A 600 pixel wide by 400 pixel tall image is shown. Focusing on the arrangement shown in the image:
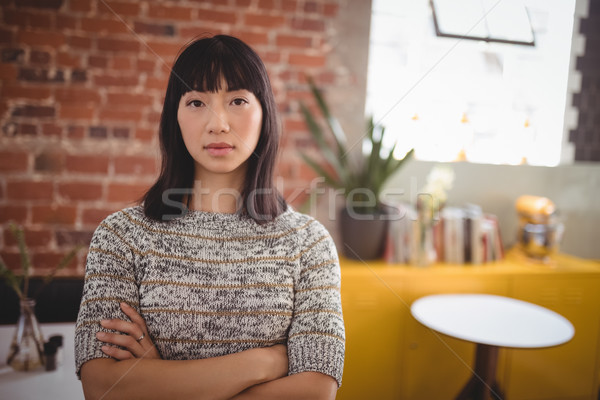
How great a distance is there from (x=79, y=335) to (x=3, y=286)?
1.08m

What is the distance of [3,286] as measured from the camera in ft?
5.60

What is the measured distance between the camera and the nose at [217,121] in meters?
0.98

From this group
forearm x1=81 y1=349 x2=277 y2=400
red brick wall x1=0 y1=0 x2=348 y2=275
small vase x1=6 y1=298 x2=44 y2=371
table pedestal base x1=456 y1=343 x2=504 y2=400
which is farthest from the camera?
red brick wall x1=0 y1=0 x2=348 y2=275

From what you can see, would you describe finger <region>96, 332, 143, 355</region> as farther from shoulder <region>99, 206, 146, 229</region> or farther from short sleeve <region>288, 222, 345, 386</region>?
short sleeve <region>288, 222, 345, 386</region>

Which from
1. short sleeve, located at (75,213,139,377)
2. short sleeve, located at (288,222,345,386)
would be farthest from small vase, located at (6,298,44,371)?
short sleeve, located at (288,222,345,386)

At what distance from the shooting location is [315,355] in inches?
37.7

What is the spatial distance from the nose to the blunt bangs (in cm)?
5

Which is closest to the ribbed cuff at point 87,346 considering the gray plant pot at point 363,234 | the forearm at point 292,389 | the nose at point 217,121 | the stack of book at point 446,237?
the forearm at point 292,389

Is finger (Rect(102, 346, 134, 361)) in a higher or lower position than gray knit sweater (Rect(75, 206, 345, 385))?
lower

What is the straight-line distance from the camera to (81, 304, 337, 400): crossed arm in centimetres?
89

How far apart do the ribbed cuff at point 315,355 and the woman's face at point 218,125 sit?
45 cm

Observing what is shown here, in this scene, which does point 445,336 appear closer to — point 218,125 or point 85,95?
point 218,125

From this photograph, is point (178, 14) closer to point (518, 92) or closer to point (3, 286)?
point (3, 286)

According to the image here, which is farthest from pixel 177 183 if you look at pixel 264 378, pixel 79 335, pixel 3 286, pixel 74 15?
pixel 74 15
